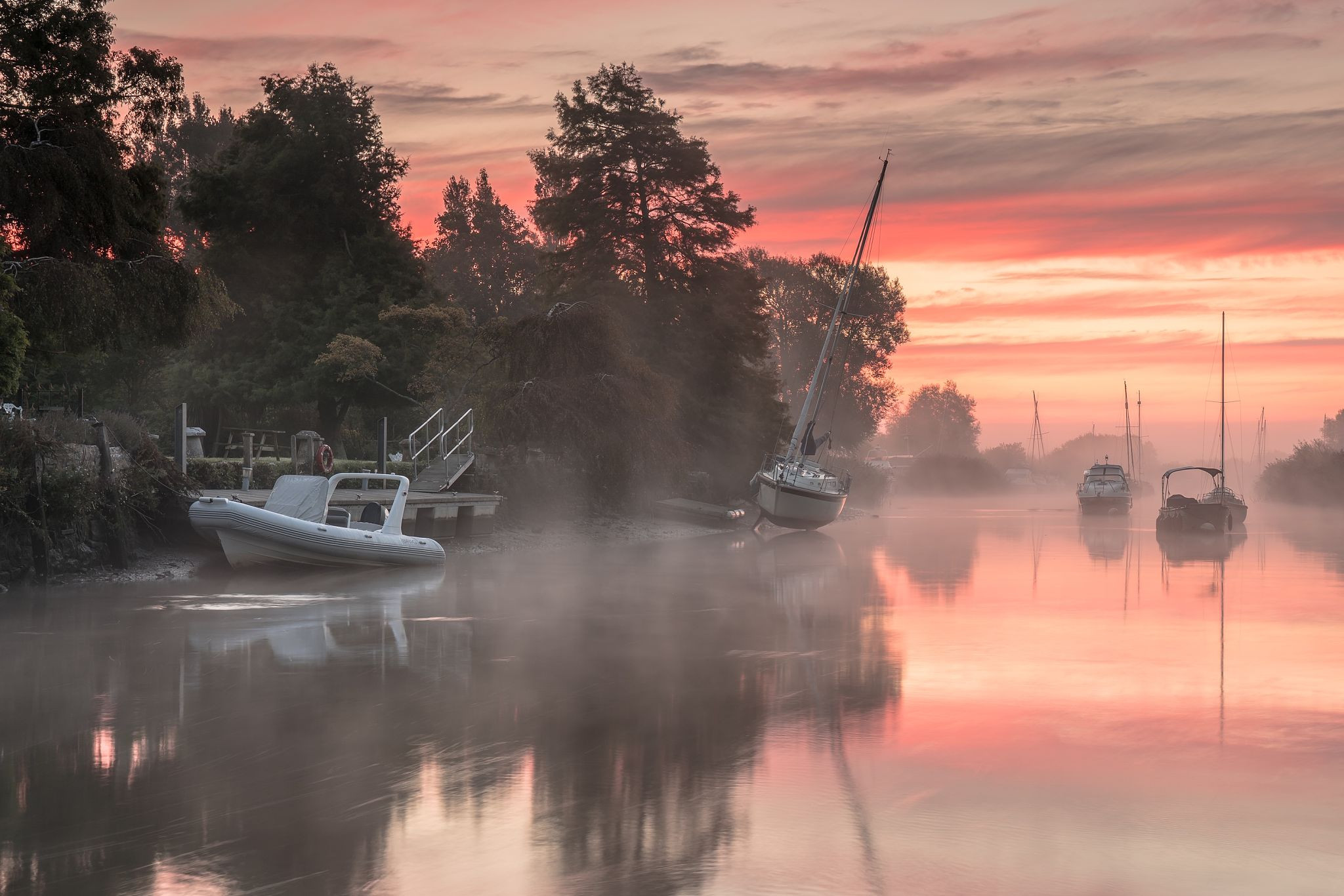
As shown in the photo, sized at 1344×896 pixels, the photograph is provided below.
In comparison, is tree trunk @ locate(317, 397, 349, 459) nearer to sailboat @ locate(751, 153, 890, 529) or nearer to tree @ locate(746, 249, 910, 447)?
sailboat @ locate(751, 153, 890, 529)

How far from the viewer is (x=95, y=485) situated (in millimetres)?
25125

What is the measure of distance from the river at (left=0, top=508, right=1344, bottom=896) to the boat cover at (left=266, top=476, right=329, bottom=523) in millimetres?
3732

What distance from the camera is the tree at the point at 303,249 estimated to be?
47719 mm

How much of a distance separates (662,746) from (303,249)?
4267cm

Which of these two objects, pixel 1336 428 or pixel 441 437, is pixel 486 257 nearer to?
pixel 441 437

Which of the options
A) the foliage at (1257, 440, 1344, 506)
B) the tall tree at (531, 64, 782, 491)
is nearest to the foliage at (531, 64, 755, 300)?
the tall tree at (531, 64, 782, 491)

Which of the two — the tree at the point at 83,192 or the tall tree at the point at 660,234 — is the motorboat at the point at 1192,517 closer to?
the tall tree at the point at 660,234

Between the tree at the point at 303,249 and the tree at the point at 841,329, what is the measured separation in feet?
145

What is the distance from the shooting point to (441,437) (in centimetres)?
4003

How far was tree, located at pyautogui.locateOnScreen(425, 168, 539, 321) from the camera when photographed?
6950cm

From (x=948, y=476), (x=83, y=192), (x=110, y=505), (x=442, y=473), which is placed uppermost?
(x=83, y=192)

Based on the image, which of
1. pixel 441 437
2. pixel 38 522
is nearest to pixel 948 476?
pixel 441 437

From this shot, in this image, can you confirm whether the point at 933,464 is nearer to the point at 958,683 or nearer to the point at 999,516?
the point at 999,516

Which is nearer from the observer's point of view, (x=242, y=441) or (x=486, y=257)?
(x=242, y=441)
